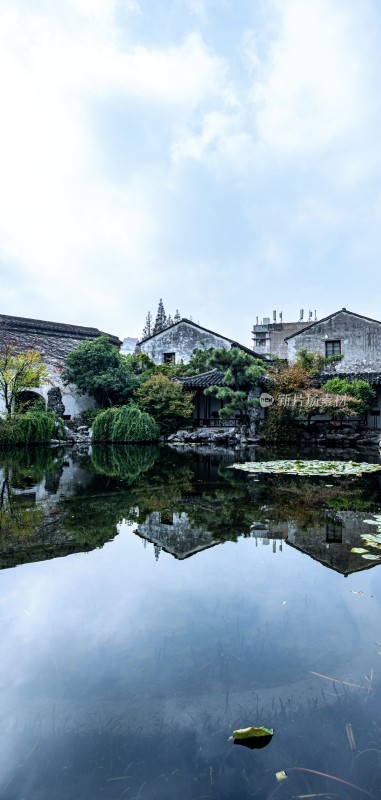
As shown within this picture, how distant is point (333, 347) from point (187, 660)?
2435 cm

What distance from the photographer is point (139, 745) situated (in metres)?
1.75

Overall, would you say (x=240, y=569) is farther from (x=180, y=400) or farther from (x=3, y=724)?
(x=180, y=400)

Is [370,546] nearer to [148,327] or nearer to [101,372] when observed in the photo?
[101,372]

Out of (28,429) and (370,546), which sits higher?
(28,429)

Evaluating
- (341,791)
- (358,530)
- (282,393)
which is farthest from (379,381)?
(341,791)

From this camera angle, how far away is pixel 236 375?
64.2 feet

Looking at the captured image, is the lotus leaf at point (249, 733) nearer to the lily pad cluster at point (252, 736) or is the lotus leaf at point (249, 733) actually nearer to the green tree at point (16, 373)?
the lily pad cluster at point (252, 736)

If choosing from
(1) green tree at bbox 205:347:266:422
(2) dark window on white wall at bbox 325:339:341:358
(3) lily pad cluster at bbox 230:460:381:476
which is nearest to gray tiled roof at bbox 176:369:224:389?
(1) green tree at bbox 205:347:266:422

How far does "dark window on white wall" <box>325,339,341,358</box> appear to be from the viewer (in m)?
24.5

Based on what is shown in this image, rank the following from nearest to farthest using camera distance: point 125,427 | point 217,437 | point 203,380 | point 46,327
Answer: point 125,427 < point 217,437 < point 203,380 < point 46,327

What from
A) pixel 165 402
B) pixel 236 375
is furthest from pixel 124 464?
pixel 236 375

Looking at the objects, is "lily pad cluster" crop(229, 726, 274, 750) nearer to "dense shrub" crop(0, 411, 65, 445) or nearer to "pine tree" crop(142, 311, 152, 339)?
"dense shrub" crop(0, 411, 65, 445)

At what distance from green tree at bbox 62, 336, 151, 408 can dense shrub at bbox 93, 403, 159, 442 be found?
3640mm

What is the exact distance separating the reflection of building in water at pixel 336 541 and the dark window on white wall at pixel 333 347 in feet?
67.2
